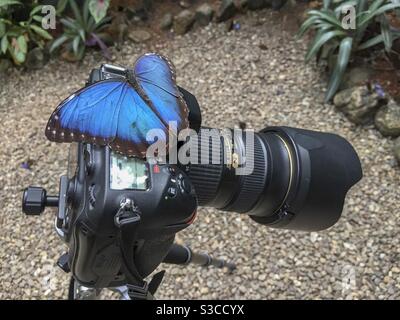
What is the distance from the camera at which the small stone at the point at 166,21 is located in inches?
126

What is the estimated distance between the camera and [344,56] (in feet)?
8.60

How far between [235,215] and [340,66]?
890 mm

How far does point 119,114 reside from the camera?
111 cm

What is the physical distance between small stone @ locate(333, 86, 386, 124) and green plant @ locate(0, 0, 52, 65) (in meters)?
1.63

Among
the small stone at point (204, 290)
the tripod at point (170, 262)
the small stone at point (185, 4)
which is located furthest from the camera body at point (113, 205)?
the small stone at point (185, 4)

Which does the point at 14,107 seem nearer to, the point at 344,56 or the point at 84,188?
the point at 344,56

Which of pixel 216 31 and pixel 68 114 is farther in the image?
pixel 216 31

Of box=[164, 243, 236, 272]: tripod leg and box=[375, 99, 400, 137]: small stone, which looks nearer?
box=[164, 243, 236, 272]: tripod leg

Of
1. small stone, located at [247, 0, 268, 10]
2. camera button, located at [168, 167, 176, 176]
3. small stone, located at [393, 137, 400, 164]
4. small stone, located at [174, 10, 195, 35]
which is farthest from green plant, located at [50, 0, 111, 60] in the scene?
camera button, located at [168, 167, 176, 176]

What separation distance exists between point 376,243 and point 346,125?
0.64 m

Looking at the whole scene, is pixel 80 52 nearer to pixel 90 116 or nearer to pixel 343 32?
pixel 343 32

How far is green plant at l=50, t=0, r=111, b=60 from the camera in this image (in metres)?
3.05

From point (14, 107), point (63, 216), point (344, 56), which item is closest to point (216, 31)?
point (344, 56)

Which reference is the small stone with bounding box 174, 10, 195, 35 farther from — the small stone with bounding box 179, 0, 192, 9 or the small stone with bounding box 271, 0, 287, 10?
the small stone with bounding box 271, 0, 287, 10
